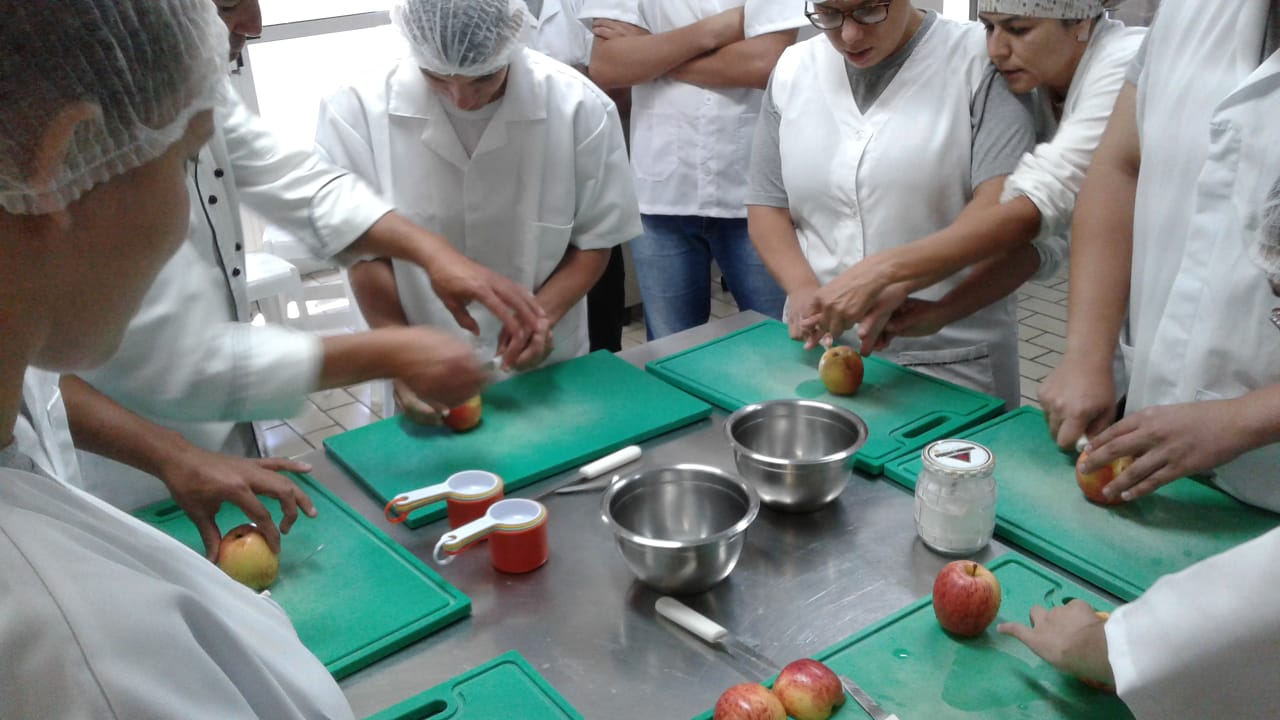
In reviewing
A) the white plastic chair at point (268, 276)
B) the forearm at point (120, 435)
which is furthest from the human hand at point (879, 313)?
the white plastic chair at point (268, 276)

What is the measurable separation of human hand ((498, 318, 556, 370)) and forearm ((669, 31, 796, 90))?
123 cm

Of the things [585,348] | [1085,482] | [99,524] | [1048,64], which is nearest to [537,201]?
[585,348]

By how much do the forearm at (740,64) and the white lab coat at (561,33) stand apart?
60cm

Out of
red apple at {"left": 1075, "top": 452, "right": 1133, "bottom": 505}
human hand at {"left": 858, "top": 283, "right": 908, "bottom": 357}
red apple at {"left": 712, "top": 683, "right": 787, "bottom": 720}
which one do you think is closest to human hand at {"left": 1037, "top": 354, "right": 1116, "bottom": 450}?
red apple at {"left": 1075, "top": 452, "right": 1133, "bottom": 505}

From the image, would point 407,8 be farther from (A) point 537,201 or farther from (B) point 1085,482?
(B) point 1085,482

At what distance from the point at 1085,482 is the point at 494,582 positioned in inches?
34.1

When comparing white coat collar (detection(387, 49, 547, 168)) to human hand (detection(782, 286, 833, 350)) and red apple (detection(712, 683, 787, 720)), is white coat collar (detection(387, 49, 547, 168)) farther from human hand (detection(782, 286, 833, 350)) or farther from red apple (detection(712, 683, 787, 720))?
red apple (detection(712, 683, 787, 720))

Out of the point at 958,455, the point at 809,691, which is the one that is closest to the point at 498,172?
the point at 958,455

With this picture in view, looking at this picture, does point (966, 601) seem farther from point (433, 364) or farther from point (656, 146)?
point (656, 146)

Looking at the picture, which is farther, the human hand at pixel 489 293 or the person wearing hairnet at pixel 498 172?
the person wearing hairnet at pixel 498 172

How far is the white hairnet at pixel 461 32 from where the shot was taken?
70.3 inches

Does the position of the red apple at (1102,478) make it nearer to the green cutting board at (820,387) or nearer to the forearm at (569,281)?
the green cutting board at (820,387)

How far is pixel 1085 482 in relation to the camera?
143 centimetres

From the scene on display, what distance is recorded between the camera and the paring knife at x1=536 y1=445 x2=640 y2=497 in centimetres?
157
